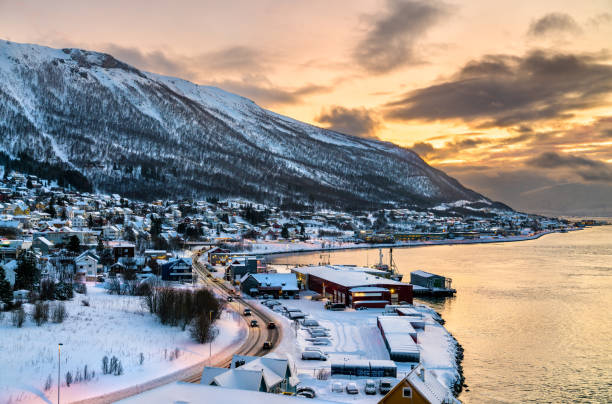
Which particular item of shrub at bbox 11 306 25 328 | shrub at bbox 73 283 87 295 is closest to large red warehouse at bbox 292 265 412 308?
shrub at bbox 73 283 87 295

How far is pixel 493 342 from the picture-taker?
2484cm

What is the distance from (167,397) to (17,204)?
68937 millimetres

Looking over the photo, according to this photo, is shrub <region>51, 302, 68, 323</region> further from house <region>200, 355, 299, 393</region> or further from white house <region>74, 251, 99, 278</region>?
white house <region>74, 251, 99, 278</region>

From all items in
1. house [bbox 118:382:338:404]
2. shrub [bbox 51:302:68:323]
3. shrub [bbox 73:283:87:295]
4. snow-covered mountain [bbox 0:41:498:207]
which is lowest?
house [bbox 118:382:338:404]

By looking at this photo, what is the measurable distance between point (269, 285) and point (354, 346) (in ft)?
45.5

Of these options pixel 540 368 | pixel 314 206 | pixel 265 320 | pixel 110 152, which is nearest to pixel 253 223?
pixel 314 206

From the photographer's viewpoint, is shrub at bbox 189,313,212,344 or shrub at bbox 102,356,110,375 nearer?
shrub at bbox 102,356,110,375

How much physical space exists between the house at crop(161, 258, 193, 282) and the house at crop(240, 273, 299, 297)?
224 inches

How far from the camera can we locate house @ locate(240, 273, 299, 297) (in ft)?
116

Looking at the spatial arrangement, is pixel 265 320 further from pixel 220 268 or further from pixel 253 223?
pixel 253 223

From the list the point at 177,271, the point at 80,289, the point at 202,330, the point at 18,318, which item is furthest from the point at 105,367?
the point at 177,271

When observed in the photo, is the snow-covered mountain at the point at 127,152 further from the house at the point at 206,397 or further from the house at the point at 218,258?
the house at the point at 206,397

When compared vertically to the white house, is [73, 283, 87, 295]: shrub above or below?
below

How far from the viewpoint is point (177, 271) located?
39.8 m
